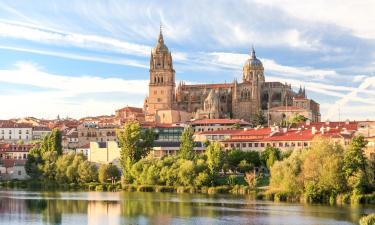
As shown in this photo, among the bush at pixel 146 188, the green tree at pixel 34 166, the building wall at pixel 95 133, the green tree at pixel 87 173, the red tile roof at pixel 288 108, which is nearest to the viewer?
the bush at pixel 146 188

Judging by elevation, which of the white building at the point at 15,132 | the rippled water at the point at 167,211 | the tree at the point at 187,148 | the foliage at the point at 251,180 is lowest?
the rippled water at the point at 167,211

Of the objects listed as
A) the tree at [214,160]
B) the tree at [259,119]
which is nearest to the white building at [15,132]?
the tree at [259,119]

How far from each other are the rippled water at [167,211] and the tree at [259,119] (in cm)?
6989

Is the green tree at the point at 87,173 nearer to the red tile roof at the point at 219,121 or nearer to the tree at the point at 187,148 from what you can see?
the tree at the point at 187,148

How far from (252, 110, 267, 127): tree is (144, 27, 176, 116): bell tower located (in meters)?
18.5

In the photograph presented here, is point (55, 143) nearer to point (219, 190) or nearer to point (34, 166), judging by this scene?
point (34, 166)

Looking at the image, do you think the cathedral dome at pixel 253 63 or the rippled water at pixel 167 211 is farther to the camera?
the cathedral dome at pixel 253 63

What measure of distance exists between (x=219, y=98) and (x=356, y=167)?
304 feet

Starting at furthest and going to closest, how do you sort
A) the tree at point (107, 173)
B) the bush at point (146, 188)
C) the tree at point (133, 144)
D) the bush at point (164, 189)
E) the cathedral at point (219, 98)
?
the cathedral at point (219, 98) → the tree at point (133, 144) → the tree at point (107, 173) → the bush at point (146, 188) → the bush at point (164, 189)

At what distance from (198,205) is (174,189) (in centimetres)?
1654

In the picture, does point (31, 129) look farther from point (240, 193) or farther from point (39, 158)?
point (240, 193)

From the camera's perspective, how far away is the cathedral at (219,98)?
14438 cm

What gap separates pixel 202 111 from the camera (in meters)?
146

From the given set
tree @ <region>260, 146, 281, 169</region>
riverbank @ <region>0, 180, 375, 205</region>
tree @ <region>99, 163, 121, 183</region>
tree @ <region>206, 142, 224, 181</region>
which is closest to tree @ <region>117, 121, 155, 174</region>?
tree @ <region>99, 163, 121, 183</region>
